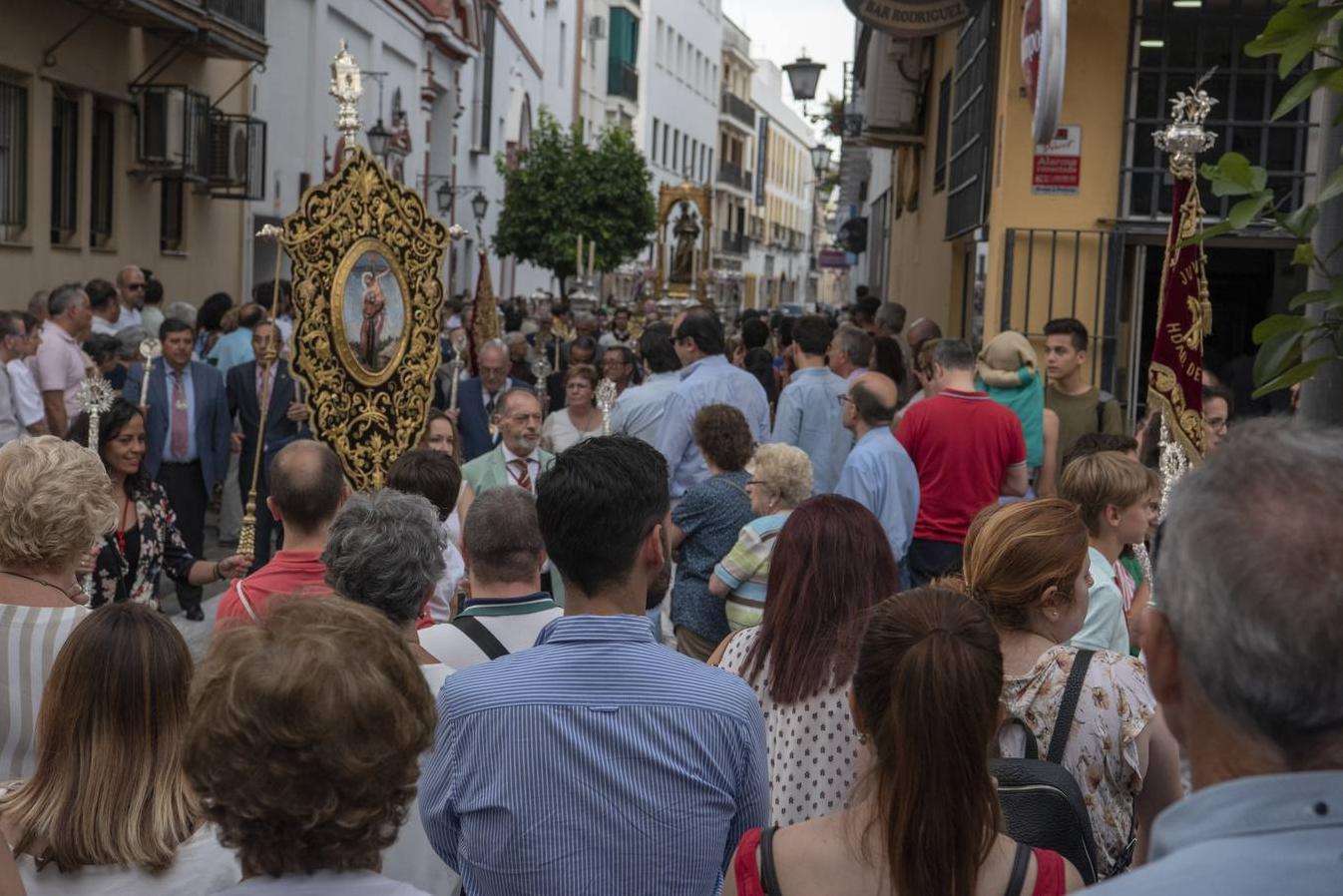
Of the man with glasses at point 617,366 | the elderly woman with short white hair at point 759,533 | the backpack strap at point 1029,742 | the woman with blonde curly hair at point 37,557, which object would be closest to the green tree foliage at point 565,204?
the man with glasses at point 617,366

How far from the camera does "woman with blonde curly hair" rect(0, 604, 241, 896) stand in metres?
3.12

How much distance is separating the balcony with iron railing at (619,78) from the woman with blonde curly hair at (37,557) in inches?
2086

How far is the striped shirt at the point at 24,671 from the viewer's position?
406 centimetres

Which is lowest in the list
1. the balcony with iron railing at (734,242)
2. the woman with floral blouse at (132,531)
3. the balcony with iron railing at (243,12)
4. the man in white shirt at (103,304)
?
the woman with floral blouse at (132,531)

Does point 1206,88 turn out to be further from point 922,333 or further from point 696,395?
point 696,395

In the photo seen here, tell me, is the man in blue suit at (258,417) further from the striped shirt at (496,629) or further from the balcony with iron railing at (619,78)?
the balcony with iron railing at (619,78)

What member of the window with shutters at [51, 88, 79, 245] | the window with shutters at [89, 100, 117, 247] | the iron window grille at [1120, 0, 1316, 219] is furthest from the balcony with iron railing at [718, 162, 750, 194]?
the iron window grille at [1120, 0, 1316, 219]

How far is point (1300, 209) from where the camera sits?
3.01 metres

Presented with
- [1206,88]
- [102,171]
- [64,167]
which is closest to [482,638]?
[1206,88]

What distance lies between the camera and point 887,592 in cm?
453

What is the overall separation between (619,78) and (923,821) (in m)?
54.9

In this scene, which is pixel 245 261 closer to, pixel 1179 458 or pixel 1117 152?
pixel 1117 152

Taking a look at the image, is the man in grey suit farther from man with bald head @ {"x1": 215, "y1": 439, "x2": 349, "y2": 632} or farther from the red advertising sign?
the red advertising sign

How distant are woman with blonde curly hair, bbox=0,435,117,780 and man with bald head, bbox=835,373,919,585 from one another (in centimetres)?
369
